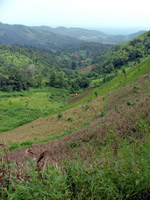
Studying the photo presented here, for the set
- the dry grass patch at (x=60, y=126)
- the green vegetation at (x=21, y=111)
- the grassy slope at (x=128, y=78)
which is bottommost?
the green vegetation at (x=21, y=111)

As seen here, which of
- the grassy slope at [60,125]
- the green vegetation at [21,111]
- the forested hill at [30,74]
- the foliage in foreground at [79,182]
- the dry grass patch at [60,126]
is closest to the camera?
the foliage in foreground at [79,182]

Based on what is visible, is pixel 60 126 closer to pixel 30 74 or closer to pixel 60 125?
pixel 60 125

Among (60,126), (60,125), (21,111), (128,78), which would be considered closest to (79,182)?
(60,126)

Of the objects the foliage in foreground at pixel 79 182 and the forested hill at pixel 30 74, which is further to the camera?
the forested hill at pixel 30 74

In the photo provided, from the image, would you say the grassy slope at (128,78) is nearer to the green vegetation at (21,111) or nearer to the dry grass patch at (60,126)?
the green vegetation at (21,111)

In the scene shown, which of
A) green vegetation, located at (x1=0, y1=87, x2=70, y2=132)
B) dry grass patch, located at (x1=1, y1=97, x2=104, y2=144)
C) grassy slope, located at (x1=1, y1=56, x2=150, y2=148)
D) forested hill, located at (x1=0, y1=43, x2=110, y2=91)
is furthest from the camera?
forested hill, located at (x1=0, y1=43, x2=110, y2=91)

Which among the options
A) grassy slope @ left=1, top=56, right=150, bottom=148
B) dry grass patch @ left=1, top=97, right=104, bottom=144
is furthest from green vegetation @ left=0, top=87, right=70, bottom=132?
dry grass patch @ left=1, top=97, right=104, bottom=144

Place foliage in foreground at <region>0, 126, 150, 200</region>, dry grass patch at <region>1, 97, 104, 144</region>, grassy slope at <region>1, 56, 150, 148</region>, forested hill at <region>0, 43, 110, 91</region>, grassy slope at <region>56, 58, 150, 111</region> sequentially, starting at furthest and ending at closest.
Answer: forested hill at <region>0, 43, 110, 91</region>, grassy slope at <region>56, 58, 150, 111</region>, dry grass patch at <region>1, 97, 104, 144</region>, grassy slope at <region>1, 56, 150, 148</region>, foliage in foreground at <region>0, 126, 150, 200</region>

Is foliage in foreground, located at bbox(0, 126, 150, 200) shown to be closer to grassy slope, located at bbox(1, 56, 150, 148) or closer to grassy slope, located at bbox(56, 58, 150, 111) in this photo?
grassy slope, located at bbox(1, 56, 150, 148)

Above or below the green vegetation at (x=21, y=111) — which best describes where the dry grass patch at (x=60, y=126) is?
above

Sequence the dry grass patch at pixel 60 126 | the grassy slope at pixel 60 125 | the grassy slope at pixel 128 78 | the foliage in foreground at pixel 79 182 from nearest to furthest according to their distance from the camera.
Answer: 1. the foliage in foreground at pixel 79 182
2. the grassy slope at pixel 60 125
3. the dry grass patch at pixel 60 126
4. the grassy slope at pixel 128 78

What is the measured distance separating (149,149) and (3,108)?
50073 millimetres

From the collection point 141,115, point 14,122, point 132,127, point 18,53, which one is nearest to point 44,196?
point 132,127

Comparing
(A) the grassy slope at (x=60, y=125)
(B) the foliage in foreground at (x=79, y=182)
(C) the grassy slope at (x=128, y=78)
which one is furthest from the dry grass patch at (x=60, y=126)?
(B) the foliage in foreground at (x=79, y=182)
